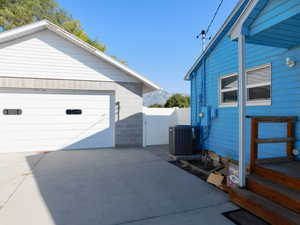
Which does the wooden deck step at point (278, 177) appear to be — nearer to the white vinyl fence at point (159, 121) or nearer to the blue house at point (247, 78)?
the blue house at point (247, 78)

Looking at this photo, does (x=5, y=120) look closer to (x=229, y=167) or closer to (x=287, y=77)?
(x=229, y=167)

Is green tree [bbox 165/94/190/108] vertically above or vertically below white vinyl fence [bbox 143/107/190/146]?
above

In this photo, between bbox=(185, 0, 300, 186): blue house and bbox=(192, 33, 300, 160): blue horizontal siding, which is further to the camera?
bbox=(192, 33, 300, 160): blue horizontal siding

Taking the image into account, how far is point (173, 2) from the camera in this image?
8469 millimetres

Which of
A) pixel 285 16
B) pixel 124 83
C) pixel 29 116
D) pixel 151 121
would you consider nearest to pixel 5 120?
pixel 29 116

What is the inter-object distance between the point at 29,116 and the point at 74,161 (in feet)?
9.26

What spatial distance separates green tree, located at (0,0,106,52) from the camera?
12758 mm

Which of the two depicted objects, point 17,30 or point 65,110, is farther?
point 65,110

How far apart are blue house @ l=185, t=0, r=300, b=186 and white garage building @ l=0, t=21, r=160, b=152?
2704mm

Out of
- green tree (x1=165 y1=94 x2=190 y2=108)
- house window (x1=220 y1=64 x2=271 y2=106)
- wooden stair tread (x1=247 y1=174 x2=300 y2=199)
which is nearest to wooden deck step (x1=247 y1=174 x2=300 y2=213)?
wooden stair tread (x1=247 y1=174 x2=300 y2=199)

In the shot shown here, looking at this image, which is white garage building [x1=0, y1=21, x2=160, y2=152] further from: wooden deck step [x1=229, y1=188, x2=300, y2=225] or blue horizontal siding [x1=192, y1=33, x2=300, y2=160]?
wooden deck step [x1=229, y1=188, x2=300, y2=225]

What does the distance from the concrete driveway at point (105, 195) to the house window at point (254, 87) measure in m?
2.25

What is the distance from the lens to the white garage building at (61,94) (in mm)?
6613

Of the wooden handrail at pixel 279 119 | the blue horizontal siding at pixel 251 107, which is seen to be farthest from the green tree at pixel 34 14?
the wooden handrail at pixel 279 119
